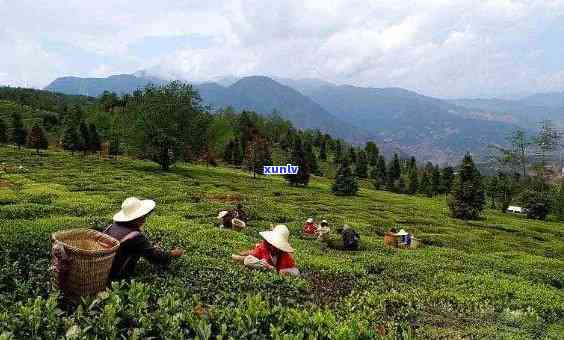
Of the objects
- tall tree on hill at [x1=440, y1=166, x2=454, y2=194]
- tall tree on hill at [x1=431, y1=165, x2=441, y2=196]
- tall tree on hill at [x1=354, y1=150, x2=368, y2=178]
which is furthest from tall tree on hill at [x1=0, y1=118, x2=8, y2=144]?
tall tree on hill at [x1=440, y1=166, x2=454, y2=194]

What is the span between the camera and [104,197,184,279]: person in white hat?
27.3ft

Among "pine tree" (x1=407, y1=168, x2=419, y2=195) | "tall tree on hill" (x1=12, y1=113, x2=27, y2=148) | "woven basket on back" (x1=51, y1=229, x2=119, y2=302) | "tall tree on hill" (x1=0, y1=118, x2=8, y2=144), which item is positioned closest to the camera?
"woven basket on back" (x1=51, y1=229, x2=119, y2=302)

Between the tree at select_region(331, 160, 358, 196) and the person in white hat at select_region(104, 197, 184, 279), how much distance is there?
5692cm

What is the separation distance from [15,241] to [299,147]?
2549 inches

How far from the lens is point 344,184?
65.7 metres

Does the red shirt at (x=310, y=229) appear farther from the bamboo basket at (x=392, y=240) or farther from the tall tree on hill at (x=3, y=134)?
the tall tree on hill at (x=3, y=134)

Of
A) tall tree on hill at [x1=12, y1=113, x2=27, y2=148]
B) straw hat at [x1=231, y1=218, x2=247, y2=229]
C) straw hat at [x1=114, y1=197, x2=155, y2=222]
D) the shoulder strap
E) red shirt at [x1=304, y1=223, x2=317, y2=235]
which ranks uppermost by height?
straw hat at [x1=114, y1=197, x2=155, y2=222]

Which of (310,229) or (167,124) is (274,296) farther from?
(167,124)

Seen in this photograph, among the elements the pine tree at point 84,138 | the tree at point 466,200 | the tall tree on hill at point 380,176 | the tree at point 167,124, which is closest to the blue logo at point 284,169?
the tree at point 167,124

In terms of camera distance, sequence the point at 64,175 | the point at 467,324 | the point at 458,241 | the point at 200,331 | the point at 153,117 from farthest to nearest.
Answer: the point at 153,117 → the point at 64,175 → the point at 458,241 → the point at 467,324 → the point at 200,331

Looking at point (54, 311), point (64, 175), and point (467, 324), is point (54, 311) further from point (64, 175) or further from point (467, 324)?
point (64, 175)

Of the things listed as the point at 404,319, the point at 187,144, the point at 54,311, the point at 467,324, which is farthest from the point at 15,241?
the point at 187,144

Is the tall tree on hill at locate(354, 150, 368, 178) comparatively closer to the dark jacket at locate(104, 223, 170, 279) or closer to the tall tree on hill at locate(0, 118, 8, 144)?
the tall tree on hill at locate(0, 118, 8, 144)

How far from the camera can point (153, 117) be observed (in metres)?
66.3
